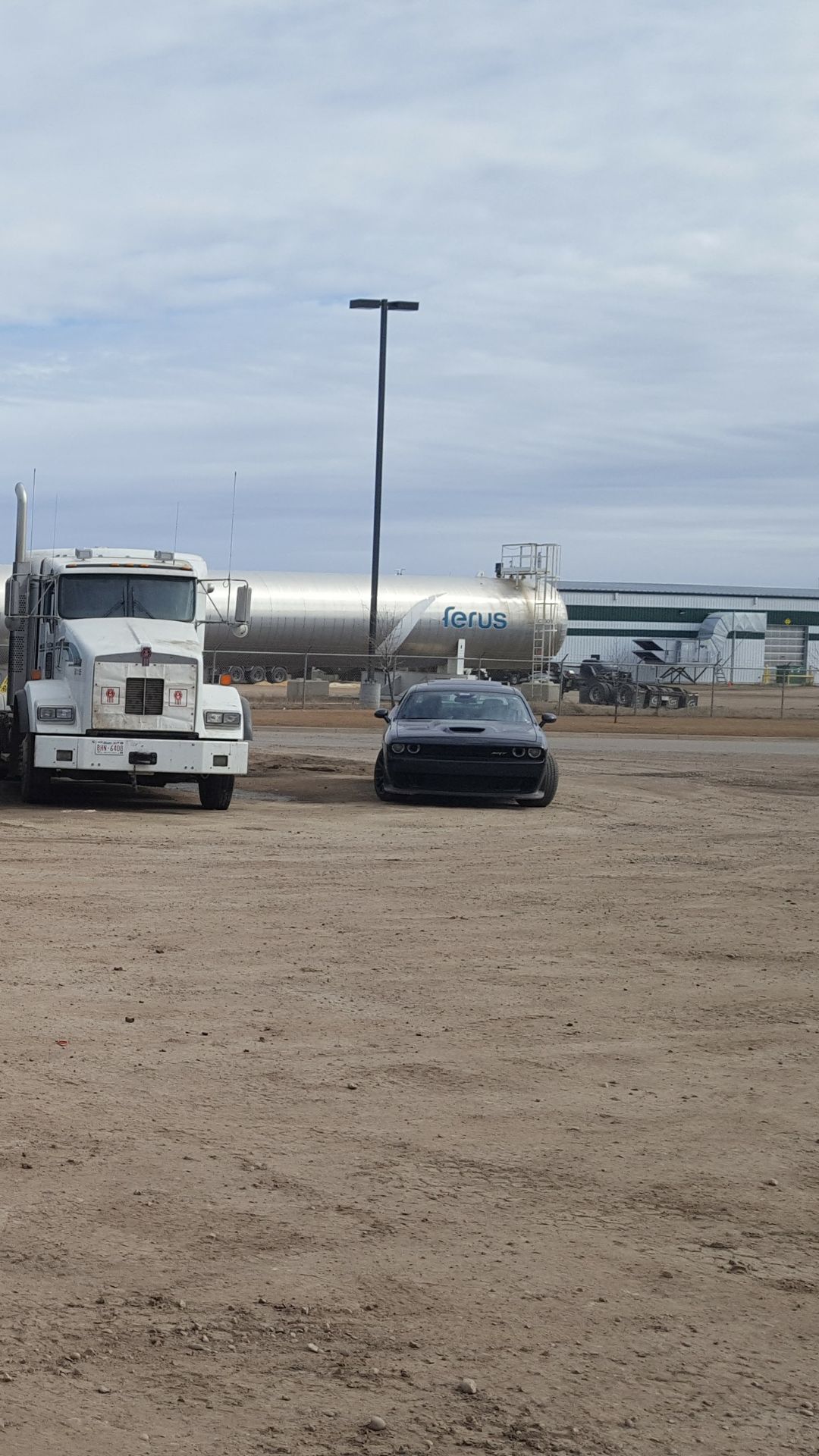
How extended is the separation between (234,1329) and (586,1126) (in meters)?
2.18

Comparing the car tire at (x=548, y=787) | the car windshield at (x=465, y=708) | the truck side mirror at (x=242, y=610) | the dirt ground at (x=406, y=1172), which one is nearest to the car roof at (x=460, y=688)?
the car windshield at (x=465, y=708)

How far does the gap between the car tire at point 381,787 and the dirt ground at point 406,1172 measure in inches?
272

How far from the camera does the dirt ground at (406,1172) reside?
384cm

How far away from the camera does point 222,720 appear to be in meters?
17.4

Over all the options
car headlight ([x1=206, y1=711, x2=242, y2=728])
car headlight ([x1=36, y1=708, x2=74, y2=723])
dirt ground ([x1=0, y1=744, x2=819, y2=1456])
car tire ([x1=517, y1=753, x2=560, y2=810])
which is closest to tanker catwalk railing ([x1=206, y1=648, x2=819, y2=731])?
car tire ([x1=517, y1=753, x2=560, y2=810])

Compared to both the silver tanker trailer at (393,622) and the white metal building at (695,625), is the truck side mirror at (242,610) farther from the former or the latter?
the white metal building at (695,625)

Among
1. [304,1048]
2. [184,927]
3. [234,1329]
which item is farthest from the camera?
[184,927]

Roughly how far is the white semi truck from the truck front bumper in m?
0.01

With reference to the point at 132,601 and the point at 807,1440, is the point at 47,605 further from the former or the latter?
the point at 807,1440

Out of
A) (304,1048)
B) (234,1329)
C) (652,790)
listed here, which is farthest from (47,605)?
(234,1329)

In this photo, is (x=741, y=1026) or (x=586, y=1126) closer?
(x=586, y=1126)

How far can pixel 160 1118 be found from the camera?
593cm

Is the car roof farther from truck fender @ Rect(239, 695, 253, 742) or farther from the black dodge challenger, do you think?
truck fender @ Rect(239, 695, 253, 742)

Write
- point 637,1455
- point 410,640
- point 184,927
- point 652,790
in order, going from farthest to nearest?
point 410,640 < point 652,790 < point 184,927 < point 637,1455
